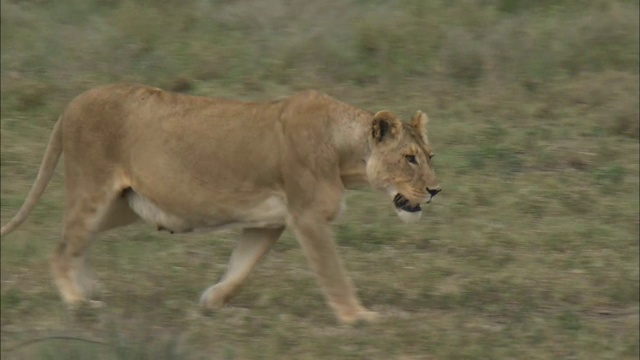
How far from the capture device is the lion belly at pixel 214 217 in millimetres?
6504

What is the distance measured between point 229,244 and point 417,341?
1875 millimetres

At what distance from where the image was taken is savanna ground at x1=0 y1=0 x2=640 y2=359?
6340 mm

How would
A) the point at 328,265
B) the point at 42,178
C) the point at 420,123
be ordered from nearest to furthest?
the point at 328,265 → the point at 420,123 → the point at 42,178

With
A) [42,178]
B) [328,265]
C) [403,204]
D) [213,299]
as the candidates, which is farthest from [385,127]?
[42,178]

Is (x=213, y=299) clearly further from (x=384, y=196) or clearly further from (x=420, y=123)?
(x=384, y=196)

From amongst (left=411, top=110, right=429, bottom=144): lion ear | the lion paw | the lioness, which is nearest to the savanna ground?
the lion paw

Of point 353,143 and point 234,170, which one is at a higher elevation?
point 353,143

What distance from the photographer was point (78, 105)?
6.78 metres

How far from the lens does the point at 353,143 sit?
6539mm

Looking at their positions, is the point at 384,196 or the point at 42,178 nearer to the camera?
the point at 42,178

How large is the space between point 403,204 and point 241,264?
80cm

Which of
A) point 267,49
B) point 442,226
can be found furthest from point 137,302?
point 267,49

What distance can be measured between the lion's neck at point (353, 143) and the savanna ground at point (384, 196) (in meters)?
0.65

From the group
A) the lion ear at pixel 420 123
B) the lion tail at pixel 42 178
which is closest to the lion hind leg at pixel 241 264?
the lion ear at pixel 420 123
